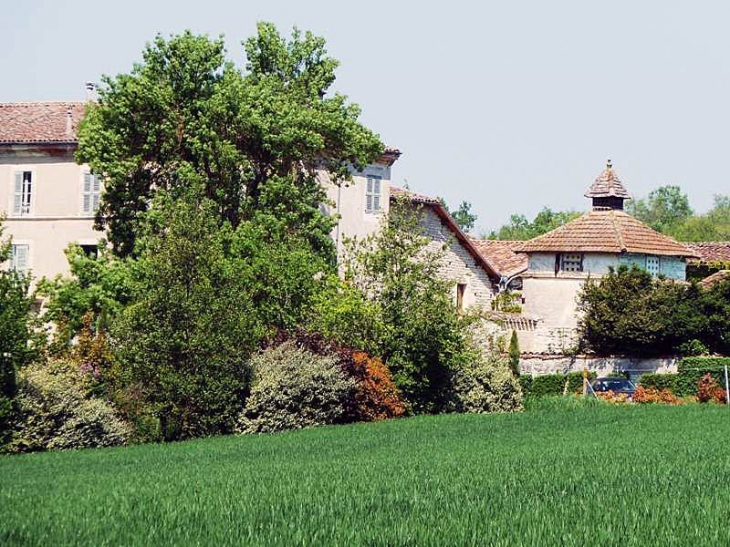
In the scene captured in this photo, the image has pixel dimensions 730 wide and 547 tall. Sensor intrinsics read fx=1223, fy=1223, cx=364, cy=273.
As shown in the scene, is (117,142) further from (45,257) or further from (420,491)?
(420,491)

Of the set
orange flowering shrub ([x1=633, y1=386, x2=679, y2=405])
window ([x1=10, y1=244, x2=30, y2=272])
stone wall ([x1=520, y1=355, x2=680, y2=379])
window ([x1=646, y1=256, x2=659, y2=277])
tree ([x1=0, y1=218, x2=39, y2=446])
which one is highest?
window ([x1=646, y1=256, x2=659, y2=277])

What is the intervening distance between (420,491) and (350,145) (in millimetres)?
28072

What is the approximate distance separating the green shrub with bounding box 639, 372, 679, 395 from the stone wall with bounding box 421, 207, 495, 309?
10.1 metres

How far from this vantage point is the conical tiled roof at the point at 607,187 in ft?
217

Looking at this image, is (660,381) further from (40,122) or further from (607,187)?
(40,122)

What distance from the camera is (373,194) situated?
5034 centimetres

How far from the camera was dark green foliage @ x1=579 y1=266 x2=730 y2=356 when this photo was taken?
5338cm

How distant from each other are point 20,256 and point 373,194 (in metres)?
14.2

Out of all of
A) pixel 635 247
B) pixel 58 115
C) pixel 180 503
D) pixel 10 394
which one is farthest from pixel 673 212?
pixel 180 503

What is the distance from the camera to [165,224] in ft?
121

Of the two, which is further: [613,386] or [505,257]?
[505,257]

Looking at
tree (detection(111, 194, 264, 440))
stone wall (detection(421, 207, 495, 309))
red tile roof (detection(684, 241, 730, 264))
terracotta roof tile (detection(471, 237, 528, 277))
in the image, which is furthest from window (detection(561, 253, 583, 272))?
tree (detection(111, 194, 264, 440))

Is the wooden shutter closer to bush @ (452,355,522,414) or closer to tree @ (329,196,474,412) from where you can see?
tree @ (329,196,474,412)

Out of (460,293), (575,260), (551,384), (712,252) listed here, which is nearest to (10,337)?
(551,384)
